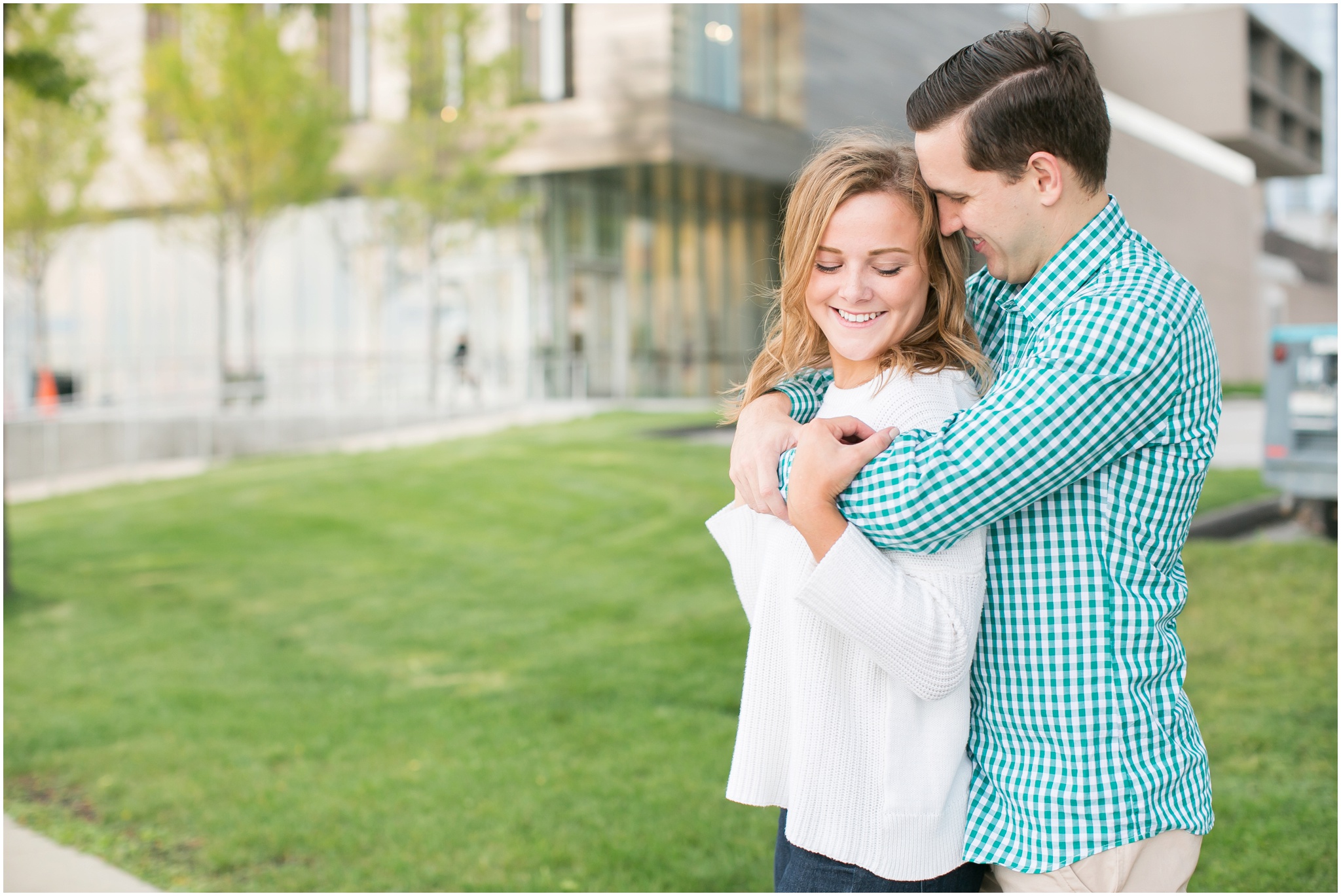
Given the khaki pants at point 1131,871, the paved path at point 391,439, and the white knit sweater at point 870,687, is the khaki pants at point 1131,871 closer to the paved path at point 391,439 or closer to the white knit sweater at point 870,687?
the white knit sweater at point 870,687

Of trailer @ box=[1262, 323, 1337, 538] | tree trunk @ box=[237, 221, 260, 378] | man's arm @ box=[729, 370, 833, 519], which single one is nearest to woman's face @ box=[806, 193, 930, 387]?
man's arm @ box=[729, 370, 833, 519]

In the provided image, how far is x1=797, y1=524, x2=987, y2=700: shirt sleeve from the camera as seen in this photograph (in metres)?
1.55

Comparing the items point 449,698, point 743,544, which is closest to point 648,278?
point 449,698

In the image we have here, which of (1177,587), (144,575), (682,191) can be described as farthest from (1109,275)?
(682,191)

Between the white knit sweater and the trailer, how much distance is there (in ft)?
27.1

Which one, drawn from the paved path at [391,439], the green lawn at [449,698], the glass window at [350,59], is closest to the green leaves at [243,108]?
the glass window at [350,59]

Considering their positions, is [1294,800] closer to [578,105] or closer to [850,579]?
[850,579]

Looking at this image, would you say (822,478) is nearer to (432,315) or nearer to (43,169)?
(432,315)

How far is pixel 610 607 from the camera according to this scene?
7832mm

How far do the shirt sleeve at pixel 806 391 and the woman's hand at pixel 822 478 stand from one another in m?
0.32

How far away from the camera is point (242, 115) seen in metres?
20.5

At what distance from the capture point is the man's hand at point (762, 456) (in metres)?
1.69

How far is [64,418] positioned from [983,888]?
17091mm

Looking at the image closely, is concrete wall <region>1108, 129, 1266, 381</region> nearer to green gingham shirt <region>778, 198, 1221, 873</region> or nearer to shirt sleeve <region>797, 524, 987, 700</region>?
green gingham shirt <region>778, 198, 1221, 873</region>
